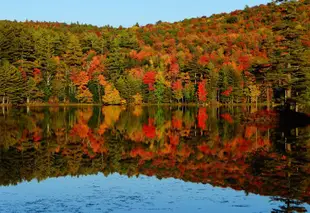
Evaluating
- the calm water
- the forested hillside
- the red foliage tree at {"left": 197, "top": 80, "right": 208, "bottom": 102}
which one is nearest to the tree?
the forested hillside

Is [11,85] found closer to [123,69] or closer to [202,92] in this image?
[123,69]

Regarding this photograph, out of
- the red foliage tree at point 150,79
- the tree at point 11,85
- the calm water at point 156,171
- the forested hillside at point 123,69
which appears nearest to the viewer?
the calm water at point 156,171

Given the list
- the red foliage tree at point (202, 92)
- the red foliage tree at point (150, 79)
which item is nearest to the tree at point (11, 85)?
the red foliage tree at point (150, 79)

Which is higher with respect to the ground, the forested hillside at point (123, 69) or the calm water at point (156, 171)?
the forested hillside at point (123, 69)

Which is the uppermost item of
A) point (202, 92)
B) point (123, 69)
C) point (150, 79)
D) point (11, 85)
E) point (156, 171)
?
point (123, 69)

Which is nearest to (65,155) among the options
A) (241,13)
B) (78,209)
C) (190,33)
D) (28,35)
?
(78,209)

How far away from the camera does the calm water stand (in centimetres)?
1548

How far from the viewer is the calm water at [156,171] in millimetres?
15484

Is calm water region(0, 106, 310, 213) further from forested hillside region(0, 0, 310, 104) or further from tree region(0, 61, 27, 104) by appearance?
forested hillside region(0, 0, 310, 104)

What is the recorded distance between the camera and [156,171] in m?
21.0

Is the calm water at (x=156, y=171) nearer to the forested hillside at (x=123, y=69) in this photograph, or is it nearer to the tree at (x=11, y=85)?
the tree at (x=11, y=85)

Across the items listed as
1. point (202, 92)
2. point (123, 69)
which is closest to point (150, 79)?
point (123, 69)

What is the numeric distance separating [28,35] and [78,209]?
293 ft

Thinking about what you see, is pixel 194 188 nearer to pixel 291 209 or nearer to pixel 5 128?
pixel 291 209
